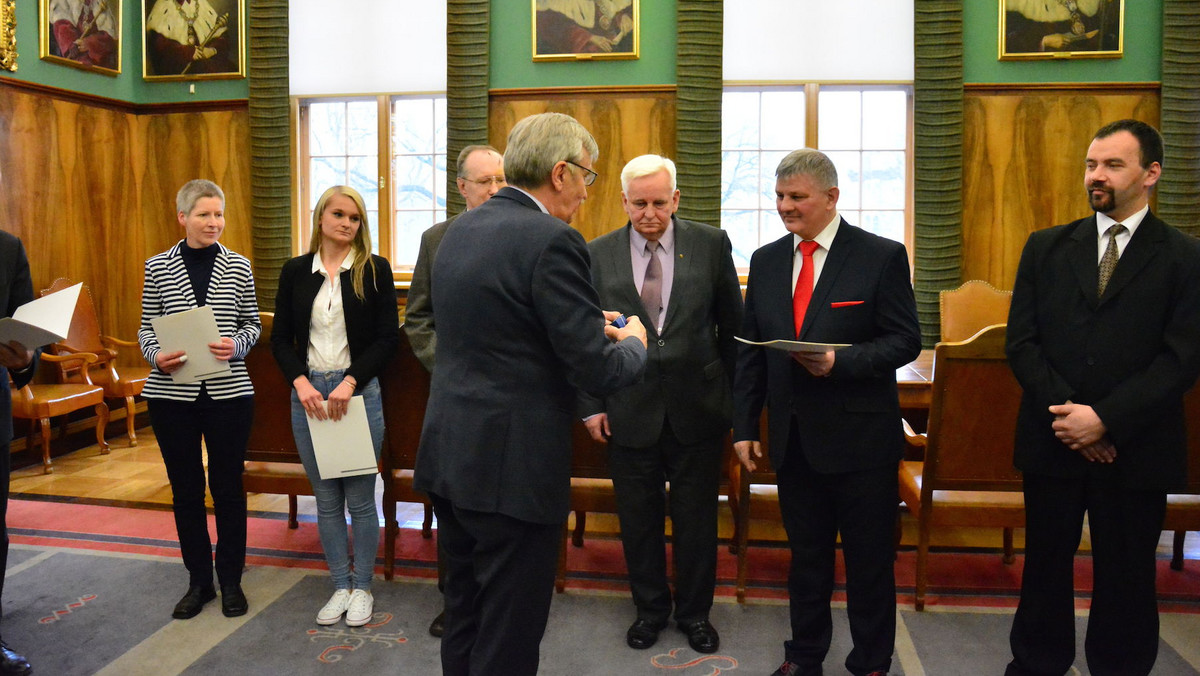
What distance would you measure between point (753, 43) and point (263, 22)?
3.83 meters


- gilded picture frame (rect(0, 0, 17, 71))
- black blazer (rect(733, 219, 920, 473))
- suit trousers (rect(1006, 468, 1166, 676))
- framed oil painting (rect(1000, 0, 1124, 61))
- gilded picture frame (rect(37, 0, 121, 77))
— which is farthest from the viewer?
gilded picture frame (rect(37, 0, 121, 77))

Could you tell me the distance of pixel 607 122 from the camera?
6594 millimetres

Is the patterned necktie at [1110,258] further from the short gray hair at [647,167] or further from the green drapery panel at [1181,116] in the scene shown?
the green drapery panel at [1181,116]

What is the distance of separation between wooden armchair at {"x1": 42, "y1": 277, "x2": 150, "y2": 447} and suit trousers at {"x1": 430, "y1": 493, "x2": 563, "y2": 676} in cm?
494

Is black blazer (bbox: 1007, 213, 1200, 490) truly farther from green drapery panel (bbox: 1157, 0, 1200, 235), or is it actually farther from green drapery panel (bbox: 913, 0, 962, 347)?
green drapery panel (bbox: 1157, 0, 1200, 235)

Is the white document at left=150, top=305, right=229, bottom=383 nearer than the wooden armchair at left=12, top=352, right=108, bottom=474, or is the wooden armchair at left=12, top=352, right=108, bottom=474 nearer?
the white document at left=150, top=305, right=229, bottom=383

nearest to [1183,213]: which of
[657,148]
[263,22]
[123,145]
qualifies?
[657,148]

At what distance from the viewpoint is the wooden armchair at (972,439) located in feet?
9.95

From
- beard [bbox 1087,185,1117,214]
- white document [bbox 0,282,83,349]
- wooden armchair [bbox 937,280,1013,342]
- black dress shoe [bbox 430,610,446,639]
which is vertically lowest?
black dress shoe [bbox 430,610,446,639]

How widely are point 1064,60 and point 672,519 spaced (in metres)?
5.32

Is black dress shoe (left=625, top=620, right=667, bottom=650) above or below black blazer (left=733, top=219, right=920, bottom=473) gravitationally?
below

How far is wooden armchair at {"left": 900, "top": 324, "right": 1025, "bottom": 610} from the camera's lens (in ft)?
9.95

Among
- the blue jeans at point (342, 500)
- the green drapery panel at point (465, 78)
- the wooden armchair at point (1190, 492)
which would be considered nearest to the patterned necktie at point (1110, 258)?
the wooden armchair at point (1190, 492)

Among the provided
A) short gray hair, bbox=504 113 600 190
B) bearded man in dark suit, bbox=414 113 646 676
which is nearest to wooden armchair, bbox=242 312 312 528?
bearded man in dark suit, bbox=414 113 646 676
